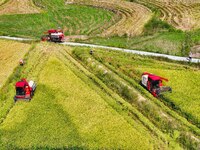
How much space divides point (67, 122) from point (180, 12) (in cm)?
4401

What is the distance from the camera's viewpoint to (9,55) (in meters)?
46.1

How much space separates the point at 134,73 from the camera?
1524 inches

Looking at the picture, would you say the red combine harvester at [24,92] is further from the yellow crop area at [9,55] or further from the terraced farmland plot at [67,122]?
the yellow crop area at [9,55]

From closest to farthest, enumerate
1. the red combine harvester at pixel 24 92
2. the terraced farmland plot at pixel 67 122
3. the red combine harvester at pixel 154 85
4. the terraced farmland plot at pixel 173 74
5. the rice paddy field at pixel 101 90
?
the terraced farmland plot at pixel 67 122 → the rice paddy field at pixel 101 90 → the terraced farmland plot at pixel 173 74 → the red combine harvester at pixel 24 92 → the red combine harvester at pixel 154 85

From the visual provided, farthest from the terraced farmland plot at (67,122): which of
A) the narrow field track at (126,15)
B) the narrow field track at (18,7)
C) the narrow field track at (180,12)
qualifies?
the narrow field track at (18,7)

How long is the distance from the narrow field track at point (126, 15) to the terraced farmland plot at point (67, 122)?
22.4 meters

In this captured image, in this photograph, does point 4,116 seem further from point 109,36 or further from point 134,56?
point 109,36

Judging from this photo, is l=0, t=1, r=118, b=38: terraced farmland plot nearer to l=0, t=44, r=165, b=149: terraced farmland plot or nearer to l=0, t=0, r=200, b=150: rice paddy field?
l=0, t=0, r=200, b=150: rice paddy field

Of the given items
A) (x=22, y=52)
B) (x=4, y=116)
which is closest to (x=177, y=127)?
(x=4, y=116)

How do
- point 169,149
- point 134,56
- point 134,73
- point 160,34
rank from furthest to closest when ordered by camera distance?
point 160,34
point 134,56
point 134,73
point 169,149

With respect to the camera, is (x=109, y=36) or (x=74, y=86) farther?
(x=109, y=36)

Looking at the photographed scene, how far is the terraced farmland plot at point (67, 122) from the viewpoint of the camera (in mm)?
27578

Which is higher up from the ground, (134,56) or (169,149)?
(134,56)

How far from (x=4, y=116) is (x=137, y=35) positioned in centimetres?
2980
